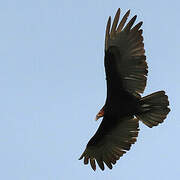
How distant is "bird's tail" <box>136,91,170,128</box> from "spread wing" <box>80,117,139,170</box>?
234 mm

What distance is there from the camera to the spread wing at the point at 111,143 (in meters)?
16.2

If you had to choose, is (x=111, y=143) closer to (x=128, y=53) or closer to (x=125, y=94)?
(x=125, y=94)

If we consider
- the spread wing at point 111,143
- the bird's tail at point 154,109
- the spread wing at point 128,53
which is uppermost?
the spread wing at point 128,53

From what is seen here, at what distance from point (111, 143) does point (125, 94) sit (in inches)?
50.2

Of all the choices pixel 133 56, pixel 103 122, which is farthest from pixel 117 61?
pixel 103 122

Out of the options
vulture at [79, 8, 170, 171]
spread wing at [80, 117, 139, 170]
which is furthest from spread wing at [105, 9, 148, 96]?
spread wing at [80, 117, 139, 170]

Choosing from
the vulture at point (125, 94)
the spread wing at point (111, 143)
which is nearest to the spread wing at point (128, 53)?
the vulture at point (125, 94)

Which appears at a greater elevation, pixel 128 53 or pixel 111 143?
pixel 128 53

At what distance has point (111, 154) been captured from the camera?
54.0 feet

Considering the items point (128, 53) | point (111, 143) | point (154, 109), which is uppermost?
point (128, 53)

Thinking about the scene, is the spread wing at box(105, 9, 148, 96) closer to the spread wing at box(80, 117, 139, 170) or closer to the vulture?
the vulture

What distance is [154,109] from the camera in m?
15.8

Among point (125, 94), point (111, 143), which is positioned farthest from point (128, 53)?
point (111, 143)

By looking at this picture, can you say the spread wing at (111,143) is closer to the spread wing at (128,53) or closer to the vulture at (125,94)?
the vulture at (125,94)
